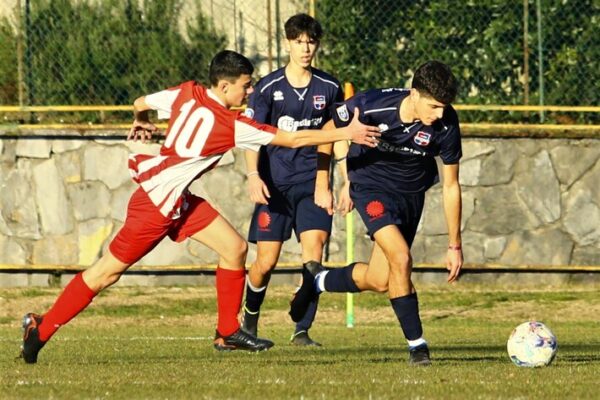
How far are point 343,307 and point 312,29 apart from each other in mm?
5409

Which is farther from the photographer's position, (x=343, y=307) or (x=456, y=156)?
(x=343, y=307)

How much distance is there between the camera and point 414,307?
9805mm

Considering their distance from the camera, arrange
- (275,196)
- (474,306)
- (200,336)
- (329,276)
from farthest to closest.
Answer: (474,306)
(200,336)
(275,196)
(329,276)

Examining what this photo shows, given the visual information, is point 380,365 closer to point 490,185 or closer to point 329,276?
point 329,276

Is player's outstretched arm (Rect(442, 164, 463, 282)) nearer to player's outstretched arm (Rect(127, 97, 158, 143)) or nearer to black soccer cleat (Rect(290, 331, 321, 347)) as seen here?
player's outstretched arm (Rect(127, 97, 158, 143))

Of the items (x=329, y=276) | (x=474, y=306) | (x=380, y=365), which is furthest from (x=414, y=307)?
(x=474, y=306)

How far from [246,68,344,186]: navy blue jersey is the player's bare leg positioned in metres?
1.81

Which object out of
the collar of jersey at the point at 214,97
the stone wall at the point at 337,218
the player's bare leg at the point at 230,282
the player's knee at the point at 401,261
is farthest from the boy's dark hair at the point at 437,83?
the stone wall at the point at 337,218

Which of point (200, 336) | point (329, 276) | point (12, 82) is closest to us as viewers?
point (329, 276)

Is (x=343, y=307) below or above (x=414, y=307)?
below

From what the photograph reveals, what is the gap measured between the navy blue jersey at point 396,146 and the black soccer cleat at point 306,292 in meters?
1.16

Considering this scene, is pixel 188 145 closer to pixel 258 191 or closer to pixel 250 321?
pixel 258 191

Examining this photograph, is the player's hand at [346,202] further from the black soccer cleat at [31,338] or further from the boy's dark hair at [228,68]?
the black soccer cleat at [31,338]

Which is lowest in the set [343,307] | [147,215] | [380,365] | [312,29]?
[343,307]
